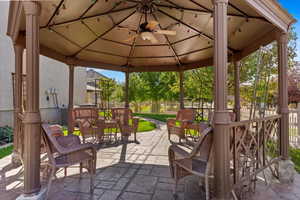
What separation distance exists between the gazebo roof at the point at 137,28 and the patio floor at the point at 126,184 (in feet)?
8.40

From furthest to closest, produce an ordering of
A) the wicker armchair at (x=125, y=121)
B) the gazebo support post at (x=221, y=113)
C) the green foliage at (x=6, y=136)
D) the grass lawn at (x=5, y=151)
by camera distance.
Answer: the green foliage at (x=6, y=136) → the wicker armchair at (x=125, y=121) → the grass lawn at (x=5, y=151) → the gazebo support post at (x=221, y=113)

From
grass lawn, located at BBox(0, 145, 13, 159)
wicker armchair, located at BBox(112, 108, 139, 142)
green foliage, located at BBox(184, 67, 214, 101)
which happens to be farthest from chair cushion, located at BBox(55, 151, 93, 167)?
green foliage, located at BBox(184, 67, 214, 101)

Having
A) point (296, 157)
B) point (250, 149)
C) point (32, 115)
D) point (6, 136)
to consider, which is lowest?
point (296, 157)

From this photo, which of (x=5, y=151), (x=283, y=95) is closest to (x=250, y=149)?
(x=283, y=95)

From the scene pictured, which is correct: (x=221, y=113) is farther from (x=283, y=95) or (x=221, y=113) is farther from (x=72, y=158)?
(x=72, y=158)

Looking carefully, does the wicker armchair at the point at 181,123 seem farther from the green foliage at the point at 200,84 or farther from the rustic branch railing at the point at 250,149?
the green foliage at the point at 200,84

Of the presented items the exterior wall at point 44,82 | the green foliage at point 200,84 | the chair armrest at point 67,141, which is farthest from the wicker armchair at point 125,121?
the green foliage at point 200,84

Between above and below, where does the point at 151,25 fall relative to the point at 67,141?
above

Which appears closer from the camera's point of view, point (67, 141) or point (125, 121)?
point (67, 141)

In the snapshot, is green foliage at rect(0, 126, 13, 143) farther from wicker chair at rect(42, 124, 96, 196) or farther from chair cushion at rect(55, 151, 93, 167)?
chair cushion at rect(55, 151, 93, 167)

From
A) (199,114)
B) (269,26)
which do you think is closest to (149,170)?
(269,26)

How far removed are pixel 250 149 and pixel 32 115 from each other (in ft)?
10.2

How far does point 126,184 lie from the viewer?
2811 millimetres

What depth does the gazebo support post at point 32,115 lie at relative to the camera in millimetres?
2086
